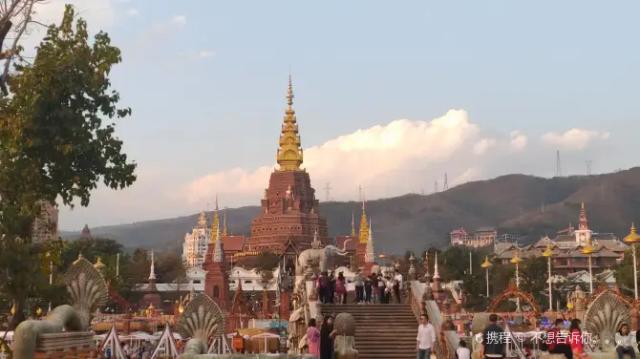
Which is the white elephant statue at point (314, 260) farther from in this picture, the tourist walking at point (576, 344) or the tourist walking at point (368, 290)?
the tourist walking at point (576, 344)

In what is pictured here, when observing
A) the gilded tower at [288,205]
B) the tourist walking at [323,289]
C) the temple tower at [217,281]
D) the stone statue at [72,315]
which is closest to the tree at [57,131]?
the stone statue at [72,315]

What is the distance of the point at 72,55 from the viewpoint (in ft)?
67.7

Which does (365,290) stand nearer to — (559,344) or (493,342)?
(493,342)

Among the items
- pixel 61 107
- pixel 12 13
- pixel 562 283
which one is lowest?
pixel 562 283

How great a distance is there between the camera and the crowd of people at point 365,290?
25.0 meters

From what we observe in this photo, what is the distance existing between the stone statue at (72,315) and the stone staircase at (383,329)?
22.2 ft

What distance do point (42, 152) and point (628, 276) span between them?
2263 inches

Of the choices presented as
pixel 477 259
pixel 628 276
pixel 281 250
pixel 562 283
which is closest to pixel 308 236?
pixel 281 250

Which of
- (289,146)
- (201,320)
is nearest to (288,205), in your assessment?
(289,146)

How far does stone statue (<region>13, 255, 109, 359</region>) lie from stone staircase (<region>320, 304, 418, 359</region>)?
677 centimetres

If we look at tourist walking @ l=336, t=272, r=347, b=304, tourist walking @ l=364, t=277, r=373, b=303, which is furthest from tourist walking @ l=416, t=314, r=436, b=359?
tourist walking @ l=364, t=277, r=373, b=303

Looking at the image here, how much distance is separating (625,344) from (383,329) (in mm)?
8319

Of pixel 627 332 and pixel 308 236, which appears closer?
pixel 627 332

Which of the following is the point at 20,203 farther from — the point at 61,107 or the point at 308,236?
the point at 308,236
